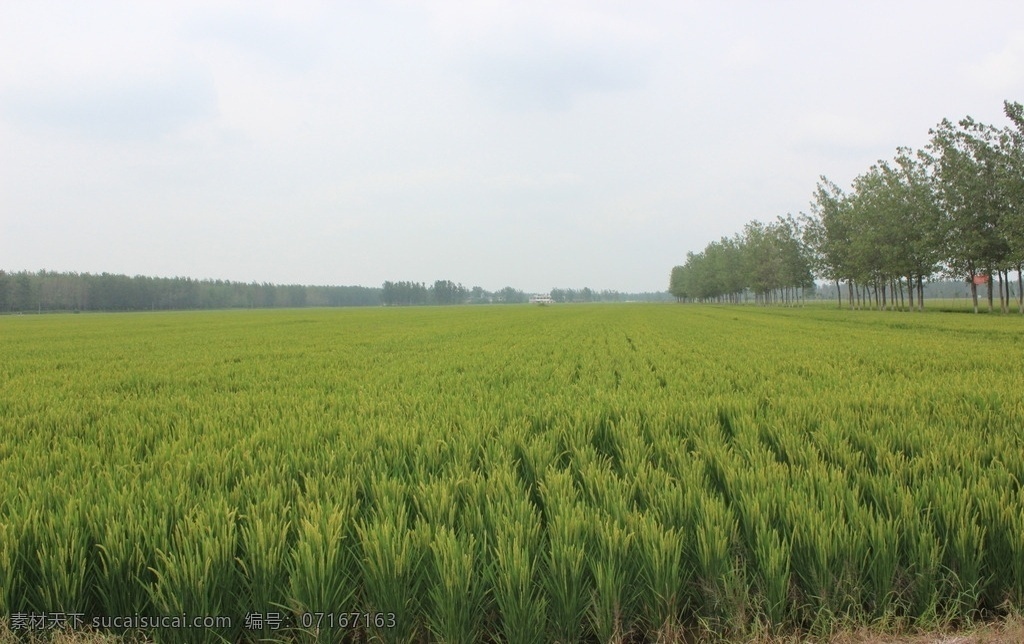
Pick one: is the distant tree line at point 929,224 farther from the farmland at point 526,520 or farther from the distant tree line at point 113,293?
the distant tree line at point 113,293

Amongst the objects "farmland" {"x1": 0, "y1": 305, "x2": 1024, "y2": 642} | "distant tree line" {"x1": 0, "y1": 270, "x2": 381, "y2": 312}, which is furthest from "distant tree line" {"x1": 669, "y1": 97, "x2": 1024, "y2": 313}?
"distant tree line" {"x1": 0, "y1": 270, "x2": 381, "y2": 312}

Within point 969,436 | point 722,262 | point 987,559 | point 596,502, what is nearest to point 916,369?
point 969,436

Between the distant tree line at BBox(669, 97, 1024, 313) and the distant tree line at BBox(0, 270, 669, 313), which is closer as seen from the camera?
the distant tree line at BBox(669, 97, 1024, 313)

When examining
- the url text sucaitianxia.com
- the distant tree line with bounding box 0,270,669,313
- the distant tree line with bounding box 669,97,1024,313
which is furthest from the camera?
the distant tree line with bounding box 0,270,669,313

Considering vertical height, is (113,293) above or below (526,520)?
above

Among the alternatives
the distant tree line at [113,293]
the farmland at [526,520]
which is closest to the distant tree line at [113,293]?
the distant tree line at [113,293]

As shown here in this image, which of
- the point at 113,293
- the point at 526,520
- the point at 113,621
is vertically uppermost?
the point at 113,293

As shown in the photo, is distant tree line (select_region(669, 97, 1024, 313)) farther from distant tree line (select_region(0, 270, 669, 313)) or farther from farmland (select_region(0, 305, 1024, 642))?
distant tree line (select_region(0, 270, 669, 313))

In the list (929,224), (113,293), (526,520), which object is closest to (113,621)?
(526,520)

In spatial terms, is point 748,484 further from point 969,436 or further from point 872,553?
point 969,436

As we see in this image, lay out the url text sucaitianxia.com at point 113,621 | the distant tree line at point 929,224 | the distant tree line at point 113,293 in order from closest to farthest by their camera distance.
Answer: the url text sucaitianxia.com at point 113,621 < the distant tree line at point 929,224 < the distant tree line at point 113,293

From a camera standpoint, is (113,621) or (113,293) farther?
(113,293)

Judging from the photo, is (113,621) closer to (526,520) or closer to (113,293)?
(526,520)

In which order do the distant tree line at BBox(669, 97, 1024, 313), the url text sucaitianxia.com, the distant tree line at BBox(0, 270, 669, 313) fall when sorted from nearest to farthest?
the url text sucaitianxia.com
the distant tree line at BBox(669, 97, 1024, 313)
the distant tree line at BBox(0, 270, 669, 313)
